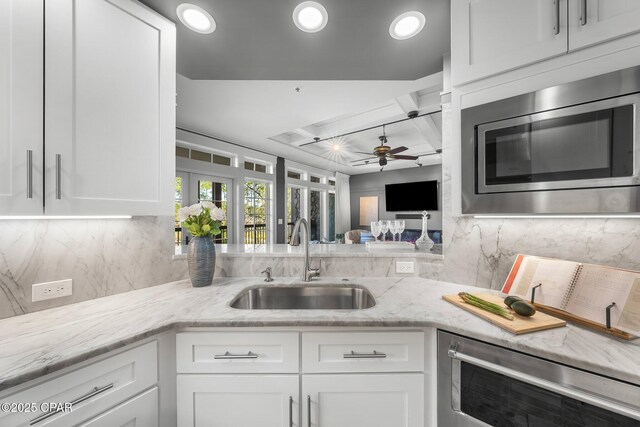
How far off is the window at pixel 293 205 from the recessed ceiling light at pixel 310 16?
198 inches

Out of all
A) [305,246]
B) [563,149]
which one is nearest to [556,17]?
[563,149]

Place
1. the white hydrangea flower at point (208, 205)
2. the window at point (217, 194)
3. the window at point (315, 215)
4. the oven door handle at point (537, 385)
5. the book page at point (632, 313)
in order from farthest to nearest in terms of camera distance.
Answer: the window at point (315, 215) → the window at point (217, 194) → the white hydrangea flower at point (208, 205) → the book page at point (632, 313) → the oven door handle at point (537, 385)

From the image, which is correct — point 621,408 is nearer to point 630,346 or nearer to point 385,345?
point 630,346

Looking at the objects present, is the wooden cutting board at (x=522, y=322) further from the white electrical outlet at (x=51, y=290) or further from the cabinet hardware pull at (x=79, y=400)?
the white electrical outlet at (x=51, y=290)

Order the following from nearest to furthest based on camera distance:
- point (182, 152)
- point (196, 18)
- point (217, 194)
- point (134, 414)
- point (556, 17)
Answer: point (134, 414), point (556, 17), point (196, 18), point (182, 152), point (217, 194)

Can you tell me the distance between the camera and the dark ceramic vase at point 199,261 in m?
1.44

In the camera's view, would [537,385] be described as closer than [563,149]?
Yes

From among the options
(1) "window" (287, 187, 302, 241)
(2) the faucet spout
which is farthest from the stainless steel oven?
(1) "window" (287, 187, 302, 241)

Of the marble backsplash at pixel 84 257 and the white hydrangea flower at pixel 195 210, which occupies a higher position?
the white hydrangea flower at pixel 195 210

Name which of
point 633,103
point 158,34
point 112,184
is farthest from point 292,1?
point 633,103

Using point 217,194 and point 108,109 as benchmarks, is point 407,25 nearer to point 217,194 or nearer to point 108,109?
point 108,109

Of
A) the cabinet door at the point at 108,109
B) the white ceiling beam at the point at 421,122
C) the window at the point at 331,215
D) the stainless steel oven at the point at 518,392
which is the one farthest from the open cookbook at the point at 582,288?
the window at the point at 331,215

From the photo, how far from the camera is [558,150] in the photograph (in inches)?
39.5

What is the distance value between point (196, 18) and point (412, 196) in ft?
22.7
